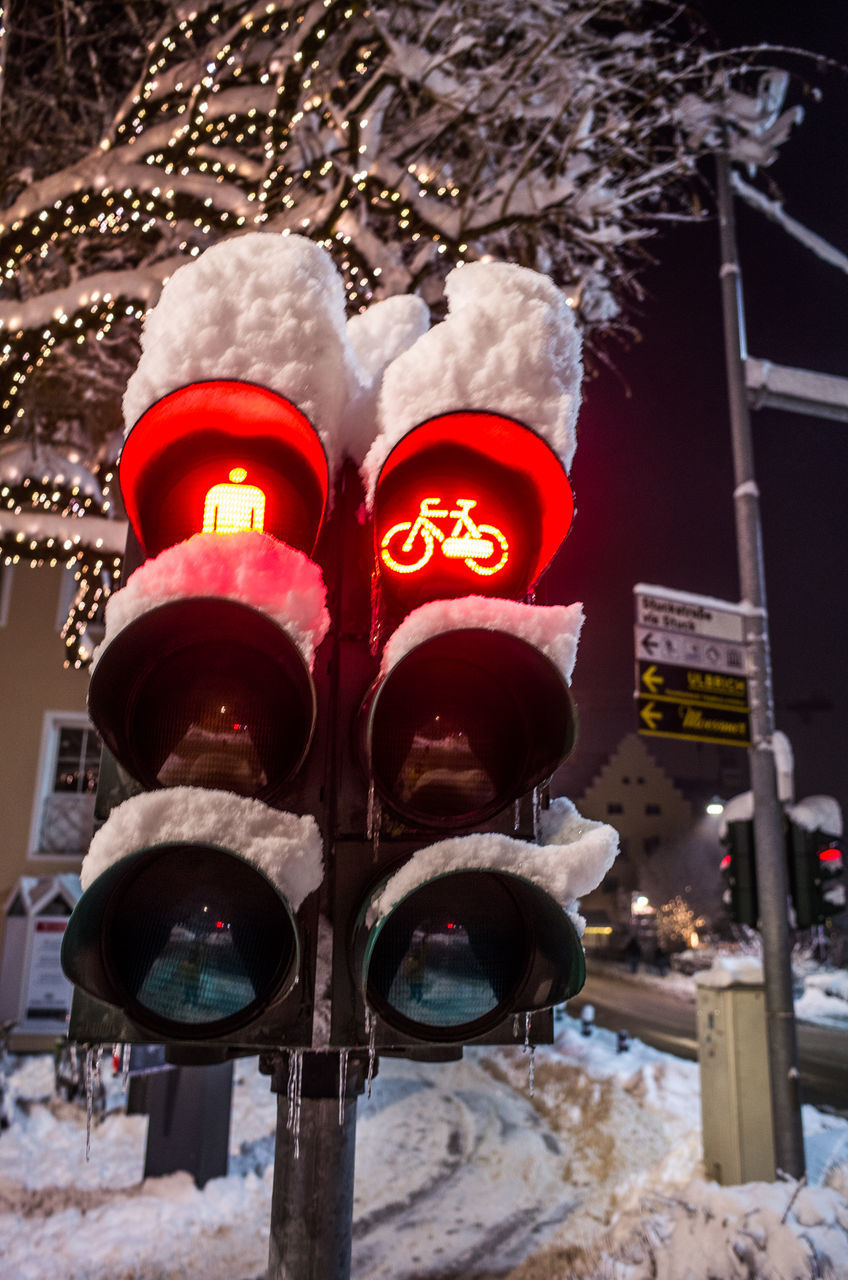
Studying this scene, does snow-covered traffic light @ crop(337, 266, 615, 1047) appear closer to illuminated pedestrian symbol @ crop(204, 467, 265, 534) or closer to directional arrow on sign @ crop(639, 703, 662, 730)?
illuminated pedestrian symbol @ crop(204, 467, 265, 534)

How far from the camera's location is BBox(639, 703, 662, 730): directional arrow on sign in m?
6.75

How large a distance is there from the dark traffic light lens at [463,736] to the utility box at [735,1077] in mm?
6221

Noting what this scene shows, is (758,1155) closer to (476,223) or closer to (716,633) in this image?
(716,633)

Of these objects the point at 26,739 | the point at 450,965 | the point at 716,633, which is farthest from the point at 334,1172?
the point at 26,739

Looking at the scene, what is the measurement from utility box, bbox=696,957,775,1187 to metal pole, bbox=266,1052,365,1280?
6154 mm

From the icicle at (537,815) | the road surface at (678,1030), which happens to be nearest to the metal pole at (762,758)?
the icicle at (537,815)

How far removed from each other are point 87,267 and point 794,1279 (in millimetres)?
9715

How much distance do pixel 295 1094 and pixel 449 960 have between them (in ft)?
1.30

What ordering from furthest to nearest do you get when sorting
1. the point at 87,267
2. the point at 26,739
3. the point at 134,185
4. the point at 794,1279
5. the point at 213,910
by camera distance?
the point at 26,739 → the point at 87,267 → the point at 134,185 → the point at 794,1279 → the point at 213,910

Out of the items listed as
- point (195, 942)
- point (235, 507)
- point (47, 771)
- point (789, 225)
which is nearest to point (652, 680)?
point (789, 225)

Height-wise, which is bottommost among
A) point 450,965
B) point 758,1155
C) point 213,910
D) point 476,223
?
point 758,1155

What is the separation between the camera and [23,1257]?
6031mm

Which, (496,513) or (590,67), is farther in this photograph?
(590,67)

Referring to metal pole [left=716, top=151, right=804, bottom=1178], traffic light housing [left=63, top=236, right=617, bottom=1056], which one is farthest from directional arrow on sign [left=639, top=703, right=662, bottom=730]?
traffic light housing [left=63, top=236, right=617, bottom=1056]
